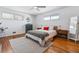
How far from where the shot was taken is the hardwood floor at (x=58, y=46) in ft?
5.41

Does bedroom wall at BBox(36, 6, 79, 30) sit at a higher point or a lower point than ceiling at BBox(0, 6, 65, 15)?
lower

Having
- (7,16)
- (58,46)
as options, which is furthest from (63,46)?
(7,16)

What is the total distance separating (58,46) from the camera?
76.6 inches

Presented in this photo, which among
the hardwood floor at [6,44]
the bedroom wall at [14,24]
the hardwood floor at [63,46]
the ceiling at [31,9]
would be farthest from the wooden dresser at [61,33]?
the hardwood floor at [6,44]

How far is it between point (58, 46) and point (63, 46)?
185 mm

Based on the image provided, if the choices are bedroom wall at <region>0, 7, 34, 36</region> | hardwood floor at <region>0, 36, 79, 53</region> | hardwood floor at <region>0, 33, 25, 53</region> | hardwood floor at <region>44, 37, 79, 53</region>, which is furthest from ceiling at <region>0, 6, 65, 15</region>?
hardwood floor at <region>44, 37, 79, 53</region>

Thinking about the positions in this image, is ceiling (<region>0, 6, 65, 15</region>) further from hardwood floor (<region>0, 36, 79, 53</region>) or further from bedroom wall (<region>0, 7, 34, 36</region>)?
hardwood floor (<region>0, 36, 79, 53</region>)

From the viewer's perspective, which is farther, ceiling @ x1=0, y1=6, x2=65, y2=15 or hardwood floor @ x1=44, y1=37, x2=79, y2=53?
hardwood floor @ x1=44, y1=37, x2=79, y2=53

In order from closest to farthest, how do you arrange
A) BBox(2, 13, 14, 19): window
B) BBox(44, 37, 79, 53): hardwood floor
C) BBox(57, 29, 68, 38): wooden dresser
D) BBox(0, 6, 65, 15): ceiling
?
BBox(2, 13, 14, 19): window → BBox(0, 6, 65, 15): ceiling → BBox(44, 37, 79, 53): hardwood floor → BBox(57, 29, 68, 38): wooden dresser

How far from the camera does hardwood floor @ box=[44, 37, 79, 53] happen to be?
177cm

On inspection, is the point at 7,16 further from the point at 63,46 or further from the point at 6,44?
the point at 63,46
